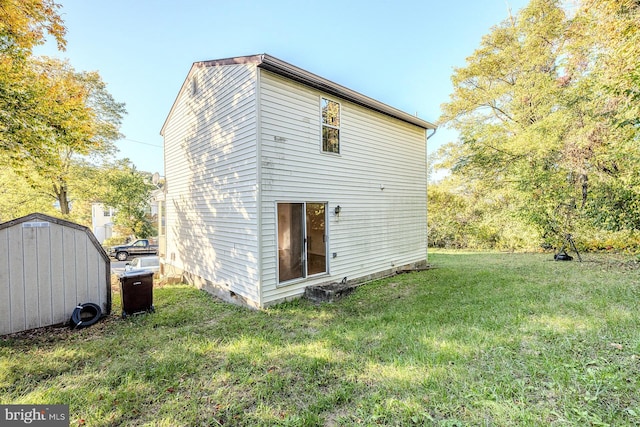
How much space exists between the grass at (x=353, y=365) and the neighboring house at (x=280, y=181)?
1373mm

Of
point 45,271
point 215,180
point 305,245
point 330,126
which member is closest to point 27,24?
point 215,180

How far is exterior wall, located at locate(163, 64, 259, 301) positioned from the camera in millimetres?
5465

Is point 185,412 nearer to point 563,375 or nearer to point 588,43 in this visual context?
point 563,375

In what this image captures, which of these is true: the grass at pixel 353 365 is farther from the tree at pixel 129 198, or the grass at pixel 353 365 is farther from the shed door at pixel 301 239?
the tree at pixel 129 198

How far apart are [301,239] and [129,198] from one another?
741 inches

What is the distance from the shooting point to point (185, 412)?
244 cm

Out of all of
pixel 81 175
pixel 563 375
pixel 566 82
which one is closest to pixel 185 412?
pixel 563 375

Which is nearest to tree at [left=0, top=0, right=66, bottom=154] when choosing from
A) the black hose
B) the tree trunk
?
the black hose

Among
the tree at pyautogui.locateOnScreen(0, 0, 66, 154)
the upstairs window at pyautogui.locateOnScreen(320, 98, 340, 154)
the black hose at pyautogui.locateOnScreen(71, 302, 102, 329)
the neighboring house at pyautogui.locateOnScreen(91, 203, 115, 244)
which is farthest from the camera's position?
the neighboring house at pyautogui.locateOnScreen(91, 203, 115, 244)

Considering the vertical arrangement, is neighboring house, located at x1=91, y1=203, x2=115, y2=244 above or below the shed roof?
below

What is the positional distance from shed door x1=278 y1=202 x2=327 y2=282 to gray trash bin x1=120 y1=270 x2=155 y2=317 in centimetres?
262

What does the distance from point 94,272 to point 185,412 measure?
3853 mm

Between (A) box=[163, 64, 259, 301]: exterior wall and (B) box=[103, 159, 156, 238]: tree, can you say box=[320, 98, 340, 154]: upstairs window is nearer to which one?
(A) box=[163, 64, 259, 301]: exterior wall

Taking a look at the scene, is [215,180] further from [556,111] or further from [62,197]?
[62,197]
